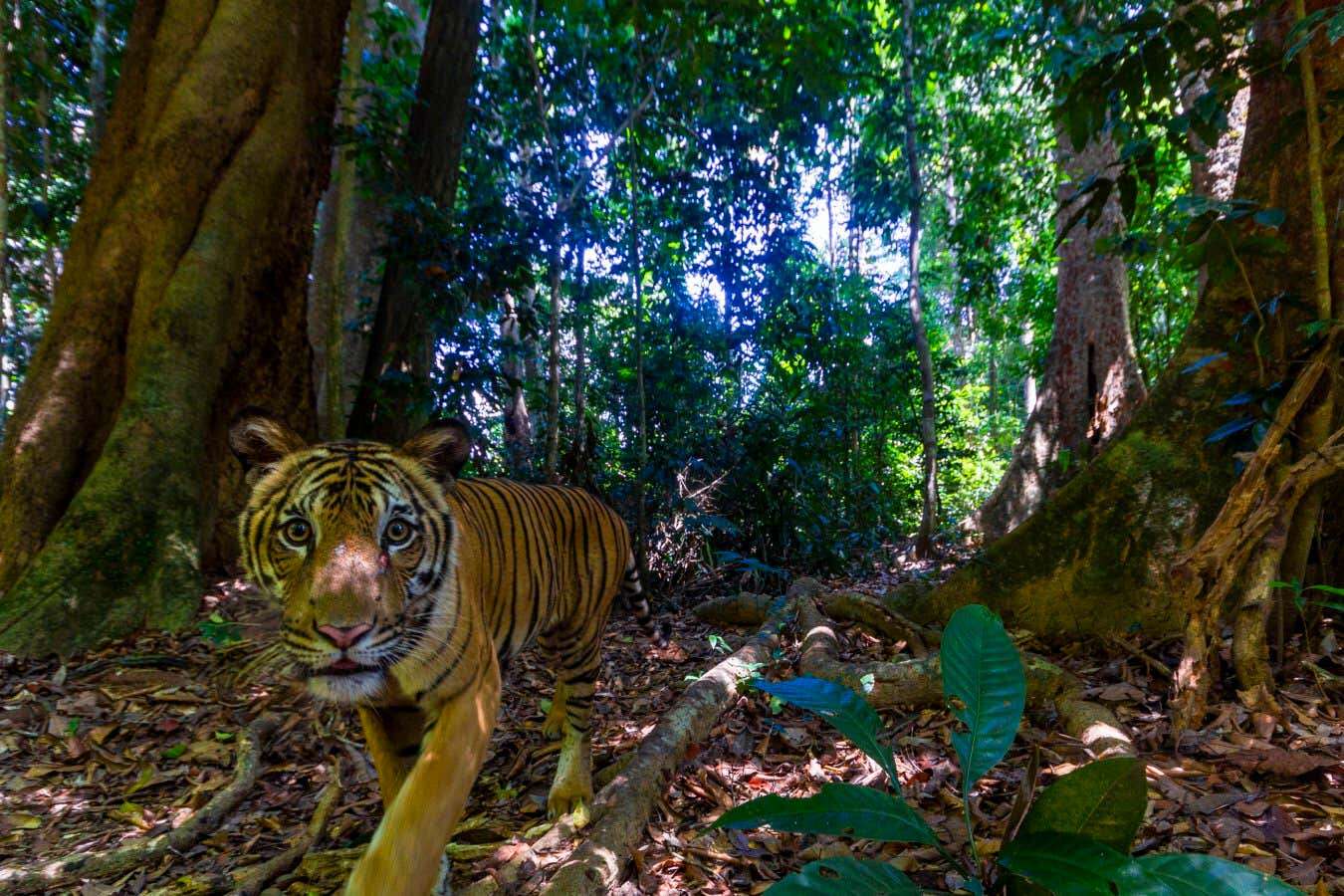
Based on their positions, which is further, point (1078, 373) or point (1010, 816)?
point (1078, 373)

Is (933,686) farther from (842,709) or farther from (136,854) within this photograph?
(136,854)

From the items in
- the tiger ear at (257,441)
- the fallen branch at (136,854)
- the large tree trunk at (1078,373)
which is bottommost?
the fallen branch at (136,854)

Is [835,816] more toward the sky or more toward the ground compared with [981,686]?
more toward the ground

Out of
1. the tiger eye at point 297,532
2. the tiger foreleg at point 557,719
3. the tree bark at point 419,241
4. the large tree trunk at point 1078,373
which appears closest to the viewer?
the tiger eye at point 297,532

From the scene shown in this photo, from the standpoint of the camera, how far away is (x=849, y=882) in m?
1.42

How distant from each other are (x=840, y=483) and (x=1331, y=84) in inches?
255

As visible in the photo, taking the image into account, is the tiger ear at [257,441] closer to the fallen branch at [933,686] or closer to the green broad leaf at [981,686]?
the green broad leaf at [981,686]

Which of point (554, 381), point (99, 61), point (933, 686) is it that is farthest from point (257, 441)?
point (99, 61)

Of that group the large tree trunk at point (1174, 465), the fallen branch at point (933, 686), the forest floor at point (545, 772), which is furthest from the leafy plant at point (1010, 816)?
the large tree trunk at point (1174, 465)

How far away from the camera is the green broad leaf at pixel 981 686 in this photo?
5.51ft

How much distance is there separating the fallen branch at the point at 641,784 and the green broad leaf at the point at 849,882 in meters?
0.92

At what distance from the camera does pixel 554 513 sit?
3.66 metres

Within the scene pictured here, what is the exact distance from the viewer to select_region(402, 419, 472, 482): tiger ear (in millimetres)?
2342

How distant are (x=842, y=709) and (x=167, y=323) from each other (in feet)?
16.8
